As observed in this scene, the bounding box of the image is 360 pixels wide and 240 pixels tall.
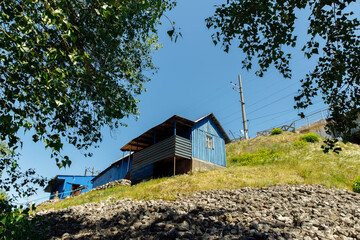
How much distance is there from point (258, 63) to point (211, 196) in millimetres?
6692

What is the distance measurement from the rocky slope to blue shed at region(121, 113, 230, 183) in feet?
28.2

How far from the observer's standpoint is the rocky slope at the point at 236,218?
6316 millimetres

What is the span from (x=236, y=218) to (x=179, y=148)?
11921 millimetres

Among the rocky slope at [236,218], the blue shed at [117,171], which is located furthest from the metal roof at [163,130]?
the rocky slope at [236,218]

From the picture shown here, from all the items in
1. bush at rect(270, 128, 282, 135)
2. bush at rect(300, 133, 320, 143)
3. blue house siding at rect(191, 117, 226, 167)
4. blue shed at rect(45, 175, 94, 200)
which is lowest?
blue shed at rect(45, 175, 94, 200)

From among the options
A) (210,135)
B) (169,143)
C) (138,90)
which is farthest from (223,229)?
(210,135)

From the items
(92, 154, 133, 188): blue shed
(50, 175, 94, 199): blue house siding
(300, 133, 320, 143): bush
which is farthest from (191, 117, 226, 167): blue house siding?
(50, 175, 94, 199): blue house siding

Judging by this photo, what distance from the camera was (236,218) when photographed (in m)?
7.24

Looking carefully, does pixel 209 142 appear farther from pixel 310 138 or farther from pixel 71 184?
pixel 71 184

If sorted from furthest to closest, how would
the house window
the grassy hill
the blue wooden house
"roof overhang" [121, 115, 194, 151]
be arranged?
the house window < "roof overhang" [121, 115, 194, 151] < the blue wooden house < the grassy hill

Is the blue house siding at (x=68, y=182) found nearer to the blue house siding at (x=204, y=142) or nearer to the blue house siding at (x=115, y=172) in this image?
the blue house siding at (x=115, y=172)

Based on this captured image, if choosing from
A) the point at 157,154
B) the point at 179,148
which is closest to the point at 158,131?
the point at 157,154

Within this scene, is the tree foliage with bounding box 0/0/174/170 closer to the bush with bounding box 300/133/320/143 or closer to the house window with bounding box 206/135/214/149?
the house window with bounding box 206/135/214/149

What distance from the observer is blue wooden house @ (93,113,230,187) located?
19438mm
